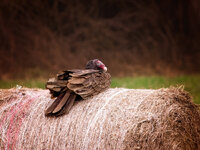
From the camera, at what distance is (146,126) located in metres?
3.06

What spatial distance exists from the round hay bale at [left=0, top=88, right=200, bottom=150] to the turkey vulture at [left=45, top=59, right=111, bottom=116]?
83 millimetres

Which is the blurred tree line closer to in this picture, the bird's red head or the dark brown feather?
the bird's red head

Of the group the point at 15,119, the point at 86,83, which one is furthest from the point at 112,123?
the point at 15,119

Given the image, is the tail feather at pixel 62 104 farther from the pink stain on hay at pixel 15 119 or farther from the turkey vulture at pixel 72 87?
the pink stain on hay at pixel 15 119

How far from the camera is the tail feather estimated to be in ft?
11.6

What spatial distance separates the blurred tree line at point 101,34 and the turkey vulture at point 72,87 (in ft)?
26.5

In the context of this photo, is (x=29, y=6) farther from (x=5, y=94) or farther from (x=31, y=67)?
(x=5, y=94)

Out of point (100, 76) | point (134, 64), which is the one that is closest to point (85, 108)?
point (100, 76)

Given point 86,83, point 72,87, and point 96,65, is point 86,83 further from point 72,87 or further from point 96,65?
point 96,65

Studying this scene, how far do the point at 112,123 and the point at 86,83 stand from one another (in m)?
0.62

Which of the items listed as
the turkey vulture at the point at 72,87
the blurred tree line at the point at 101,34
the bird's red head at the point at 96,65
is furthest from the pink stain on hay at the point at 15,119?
the blurred tree line at the point at 101,34

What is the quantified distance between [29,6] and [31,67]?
267 centimetres

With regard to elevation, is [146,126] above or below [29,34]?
below

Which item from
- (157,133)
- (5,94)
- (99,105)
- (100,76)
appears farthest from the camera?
(5,94)
